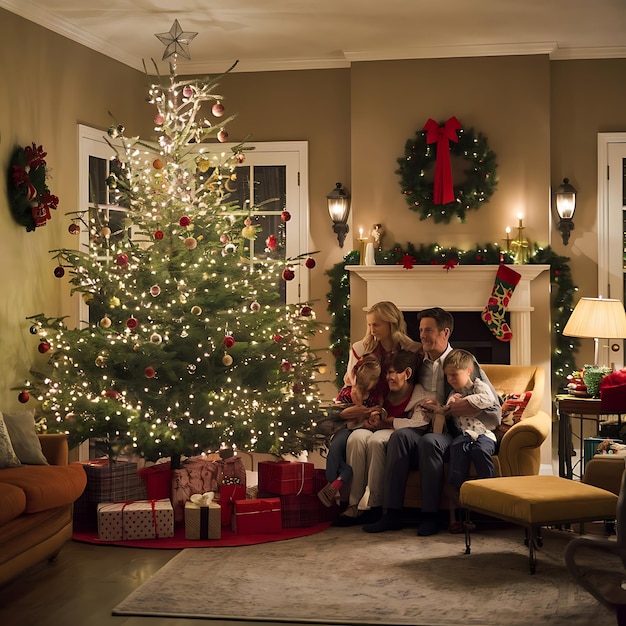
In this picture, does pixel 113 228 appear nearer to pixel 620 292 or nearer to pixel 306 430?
pixel 306 430

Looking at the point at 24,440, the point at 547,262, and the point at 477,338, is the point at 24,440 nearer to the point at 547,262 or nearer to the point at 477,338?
the point at 477,338

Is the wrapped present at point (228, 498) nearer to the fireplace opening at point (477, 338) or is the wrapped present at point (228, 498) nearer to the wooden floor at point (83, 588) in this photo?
the wooden floor at point (83, 588)

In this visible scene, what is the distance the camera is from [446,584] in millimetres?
4047

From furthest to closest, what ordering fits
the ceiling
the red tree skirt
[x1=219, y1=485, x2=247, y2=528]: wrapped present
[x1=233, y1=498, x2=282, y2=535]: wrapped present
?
the ceiling < [x1=219, y1=485, x2=247, y2=528]: wrapped present < [x1=233, y1=498, x2=282, y2=535]: wrapped present < the red tree skirt

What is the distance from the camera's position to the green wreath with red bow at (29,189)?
5.75 meters

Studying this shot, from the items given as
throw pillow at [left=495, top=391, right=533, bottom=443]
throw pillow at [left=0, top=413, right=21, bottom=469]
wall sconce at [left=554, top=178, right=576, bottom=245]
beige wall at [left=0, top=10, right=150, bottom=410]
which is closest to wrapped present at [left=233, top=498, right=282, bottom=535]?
throw pillow at [left=0, top=413, right=21, bottom=469]

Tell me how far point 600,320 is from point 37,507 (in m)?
3.82

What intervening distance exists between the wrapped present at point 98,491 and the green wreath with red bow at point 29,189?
5.40 ft

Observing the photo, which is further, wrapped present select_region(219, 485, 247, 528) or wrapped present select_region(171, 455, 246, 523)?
wrapped present select_region(171, 455, 246, 523)

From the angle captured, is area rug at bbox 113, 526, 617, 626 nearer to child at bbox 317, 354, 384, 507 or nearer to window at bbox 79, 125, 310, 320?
child at bbox 317, 354, 384, 507

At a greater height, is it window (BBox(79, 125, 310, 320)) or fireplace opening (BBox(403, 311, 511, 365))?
window (BBox(79, 125, 310, 320))

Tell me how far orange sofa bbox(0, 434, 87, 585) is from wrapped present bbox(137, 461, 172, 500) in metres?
0.64

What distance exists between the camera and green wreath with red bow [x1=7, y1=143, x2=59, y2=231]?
575cm

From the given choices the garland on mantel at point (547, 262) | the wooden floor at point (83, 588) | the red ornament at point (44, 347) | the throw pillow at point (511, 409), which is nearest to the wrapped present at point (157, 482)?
the wooden floor at point (83, 588)
